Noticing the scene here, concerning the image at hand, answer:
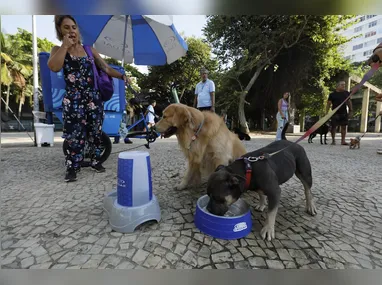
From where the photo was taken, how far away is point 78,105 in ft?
10.4

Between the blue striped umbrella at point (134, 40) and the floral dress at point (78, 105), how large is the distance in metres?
1.88

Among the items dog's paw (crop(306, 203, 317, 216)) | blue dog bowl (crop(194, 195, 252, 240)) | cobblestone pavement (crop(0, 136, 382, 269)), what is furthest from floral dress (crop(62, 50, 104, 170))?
dog's paw (crop(306, 203, 317, 216))

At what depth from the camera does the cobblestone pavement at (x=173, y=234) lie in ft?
5.23

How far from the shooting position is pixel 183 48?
16.1 feet

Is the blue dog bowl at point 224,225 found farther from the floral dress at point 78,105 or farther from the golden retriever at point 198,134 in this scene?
the floral dress at point 78,105

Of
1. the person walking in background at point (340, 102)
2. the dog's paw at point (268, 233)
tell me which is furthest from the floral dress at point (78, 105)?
the person walking in background at point (340, 102)

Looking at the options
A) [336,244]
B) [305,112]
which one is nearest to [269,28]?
[305,112]

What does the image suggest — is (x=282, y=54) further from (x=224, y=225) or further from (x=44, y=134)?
(x=224, y=225)

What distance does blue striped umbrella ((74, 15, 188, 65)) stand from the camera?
472cm

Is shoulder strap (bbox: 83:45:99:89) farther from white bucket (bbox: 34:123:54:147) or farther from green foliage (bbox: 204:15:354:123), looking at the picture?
green foliage (bbox: 204:15:354:123)

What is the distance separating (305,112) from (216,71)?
1077 centimetres

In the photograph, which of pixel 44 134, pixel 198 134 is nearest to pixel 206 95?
pixel 198 134

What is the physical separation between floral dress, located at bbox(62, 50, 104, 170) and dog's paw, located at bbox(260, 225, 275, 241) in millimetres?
2822

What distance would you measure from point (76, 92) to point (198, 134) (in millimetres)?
1913
